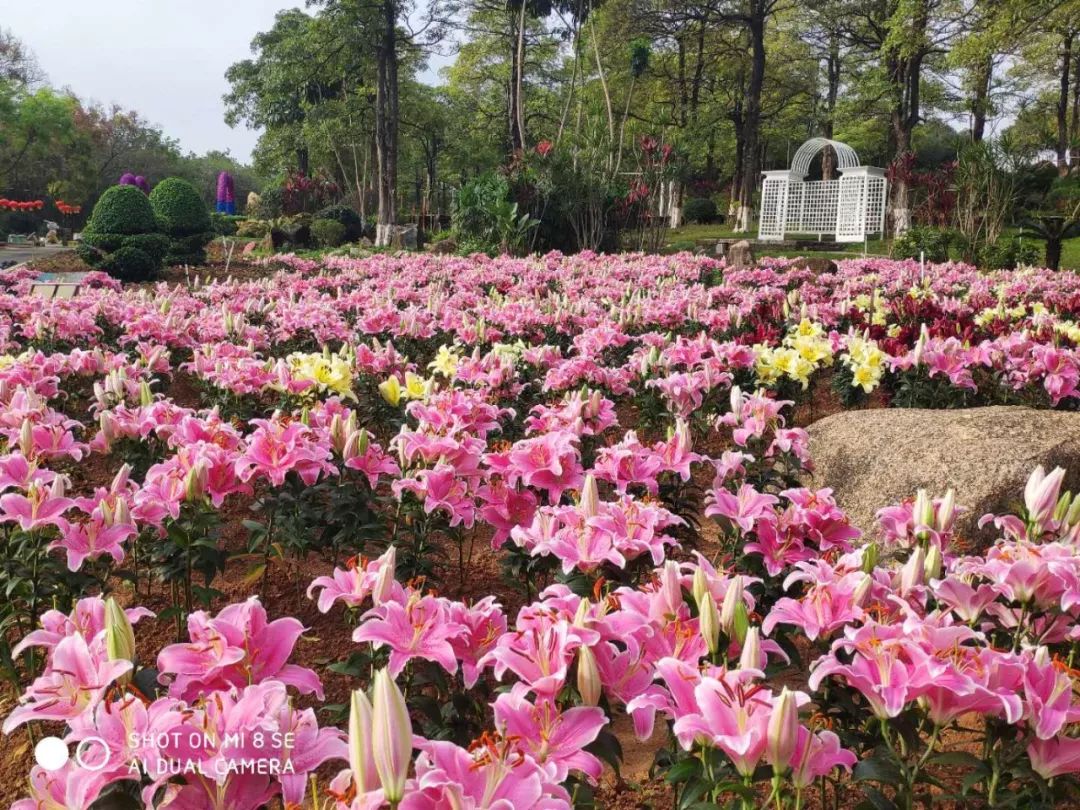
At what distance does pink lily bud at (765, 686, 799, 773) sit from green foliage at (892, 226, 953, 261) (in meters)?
14.3

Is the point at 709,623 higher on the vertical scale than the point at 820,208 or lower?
lower

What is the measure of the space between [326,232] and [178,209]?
7.59m

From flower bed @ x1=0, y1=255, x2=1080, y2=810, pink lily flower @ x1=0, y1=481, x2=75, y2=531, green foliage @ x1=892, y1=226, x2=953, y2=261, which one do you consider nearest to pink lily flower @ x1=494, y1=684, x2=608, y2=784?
flower bed @ x1=0, y1=255, x2=1080, y2=810

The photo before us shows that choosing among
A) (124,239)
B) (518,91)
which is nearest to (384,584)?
(124,239)

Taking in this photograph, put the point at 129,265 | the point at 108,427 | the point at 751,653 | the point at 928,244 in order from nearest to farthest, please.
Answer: the point at 751,653, the point at 108,427, the point at 129,265, the point at 928,244

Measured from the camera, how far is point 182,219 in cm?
1686

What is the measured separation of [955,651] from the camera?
131 centimetres

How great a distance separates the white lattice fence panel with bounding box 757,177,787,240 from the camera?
86.6ft

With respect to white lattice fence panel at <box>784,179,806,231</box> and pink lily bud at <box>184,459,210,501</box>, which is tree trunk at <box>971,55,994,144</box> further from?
pink lily bud at <box>184,459,210,501</box>

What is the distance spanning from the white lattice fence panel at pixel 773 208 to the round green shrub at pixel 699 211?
9.89 m

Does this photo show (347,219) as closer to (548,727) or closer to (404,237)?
(404,237)

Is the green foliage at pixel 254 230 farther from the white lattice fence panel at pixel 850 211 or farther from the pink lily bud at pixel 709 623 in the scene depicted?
the pink lily bud at pixel 709 623

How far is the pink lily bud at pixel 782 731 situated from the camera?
1.14 metres

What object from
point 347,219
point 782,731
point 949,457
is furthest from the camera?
point 347,219
